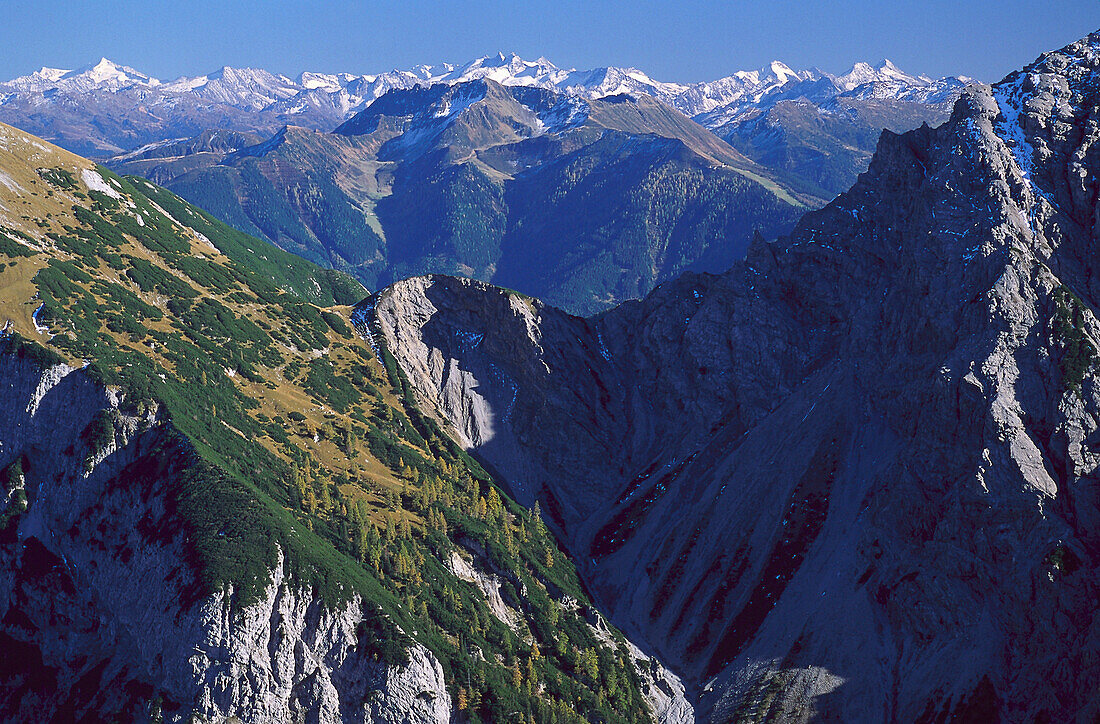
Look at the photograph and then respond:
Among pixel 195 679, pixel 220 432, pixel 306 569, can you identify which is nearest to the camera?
pixel 195 679

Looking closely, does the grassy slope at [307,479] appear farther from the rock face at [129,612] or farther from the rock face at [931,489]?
the rock face at [931,489]

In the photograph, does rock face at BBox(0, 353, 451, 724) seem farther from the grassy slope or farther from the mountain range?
the grassy slope

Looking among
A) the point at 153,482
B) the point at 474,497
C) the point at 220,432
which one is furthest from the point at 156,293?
the point at 474,497

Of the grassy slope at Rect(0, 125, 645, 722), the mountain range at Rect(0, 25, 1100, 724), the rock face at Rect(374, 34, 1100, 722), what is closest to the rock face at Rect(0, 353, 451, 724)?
the mountain range at Rect(0, 25, 1100, 724)

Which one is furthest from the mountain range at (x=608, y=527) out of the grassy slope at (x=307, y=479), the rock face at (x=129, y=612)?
the grassy slope at (x=307, y=479)

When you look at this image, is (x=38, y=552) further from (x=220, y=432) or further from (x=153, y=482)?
(x=220, y=432)

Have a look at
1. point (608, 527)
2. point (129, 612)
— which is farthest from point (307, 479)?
point (608, 527)
